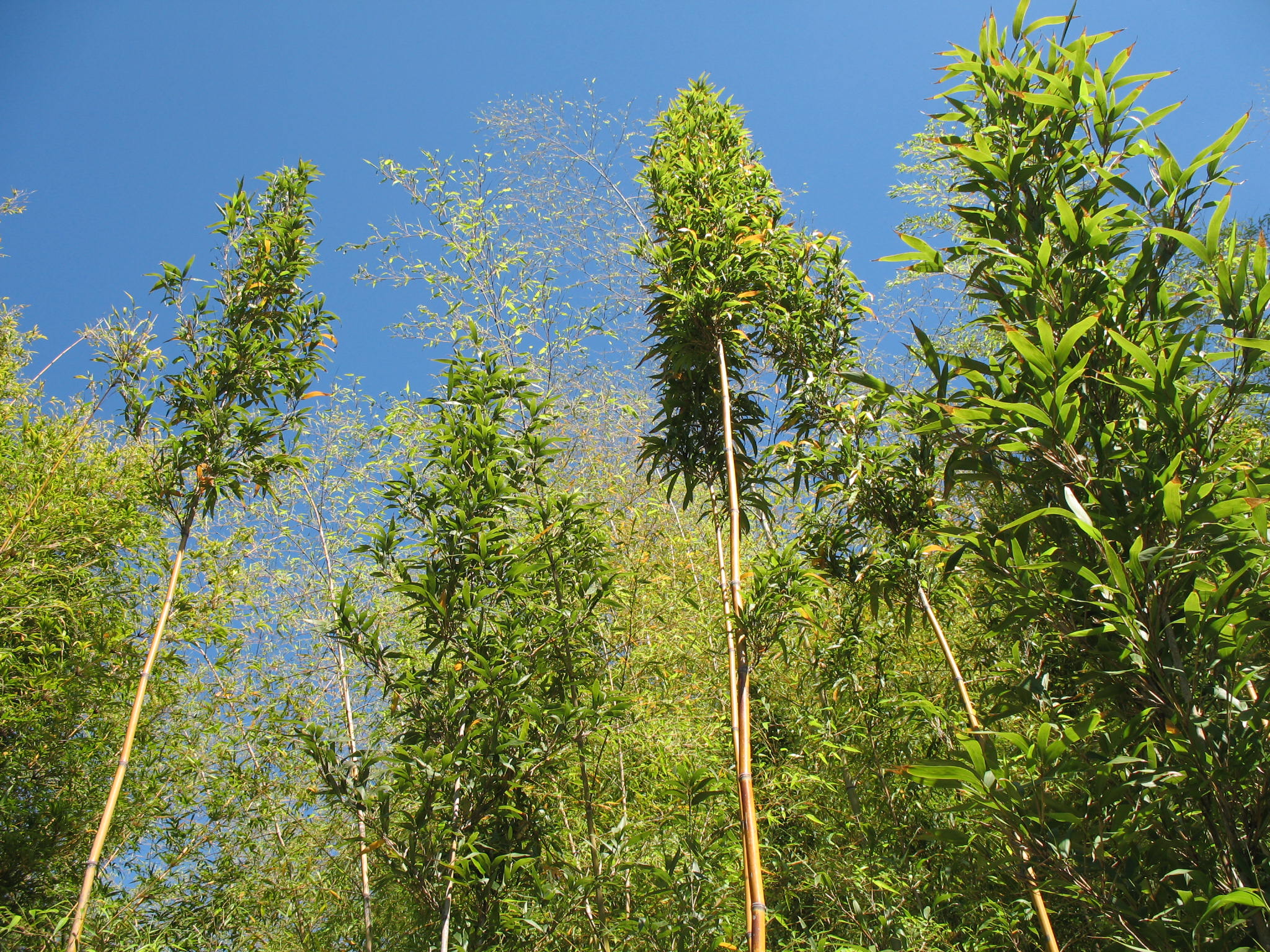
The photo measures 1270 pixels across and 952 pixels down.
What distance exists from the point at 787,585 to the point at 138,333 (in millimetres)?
3187

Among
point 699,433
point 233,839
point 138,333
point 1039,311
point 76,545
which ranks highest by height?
point 138,333

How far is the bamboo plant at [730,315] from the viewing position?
2.64 metres

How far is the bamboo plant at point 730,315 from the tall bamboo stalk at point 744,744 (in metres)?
0.19

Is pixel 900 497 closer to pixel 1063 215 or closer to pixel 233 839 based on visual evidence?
pixel 1063 215

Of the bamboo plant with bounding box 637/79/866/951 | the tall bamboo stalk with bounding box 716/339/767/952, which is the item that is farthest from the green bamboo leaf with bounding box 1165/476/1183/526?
the bamboo plant with bounding box 637/79/866/951

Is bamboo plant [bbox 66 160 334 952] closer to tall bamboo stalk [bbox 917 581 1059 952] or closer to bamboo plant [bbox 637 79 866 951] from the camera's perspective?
bamboo plant [bbox 637 79 866 951]

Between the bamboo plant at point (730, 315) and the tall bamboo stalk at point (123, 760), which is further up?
the bamboo plant at point (730, 315)

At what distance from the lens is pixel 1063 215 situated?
1.55 m

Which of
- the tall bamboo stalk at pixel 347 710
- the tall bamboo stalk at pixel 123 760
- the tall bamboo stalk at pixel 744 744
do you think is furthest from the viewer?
the tall bamboo stalk at pixel 347 710

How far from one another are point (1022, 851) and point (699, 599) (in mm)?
2668

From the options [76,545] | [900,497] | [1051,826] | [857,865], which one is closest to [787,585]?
[900,497]

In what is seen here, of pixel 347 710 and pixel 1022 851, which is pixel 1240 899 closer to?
pixel 1022 851

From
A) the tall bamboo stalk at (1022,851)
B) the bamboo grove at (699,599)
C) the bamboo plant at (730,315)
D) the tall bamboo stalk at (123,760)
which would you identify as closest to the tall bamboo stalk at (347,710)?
the bamboo grove at (699,599)

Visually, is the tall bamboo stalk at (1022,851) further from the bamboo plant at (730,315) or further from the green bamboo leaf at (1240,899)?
the bamboo plant at (730,315)
